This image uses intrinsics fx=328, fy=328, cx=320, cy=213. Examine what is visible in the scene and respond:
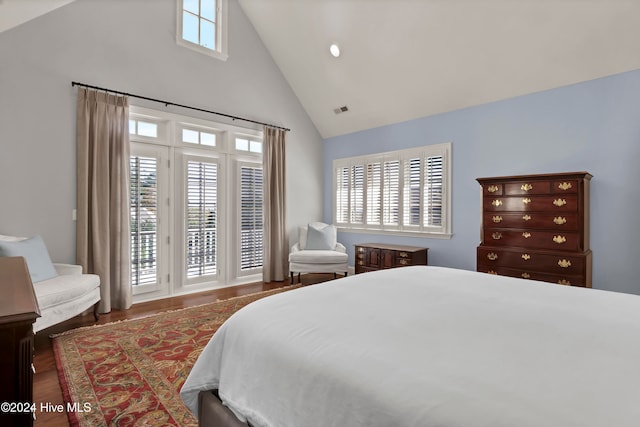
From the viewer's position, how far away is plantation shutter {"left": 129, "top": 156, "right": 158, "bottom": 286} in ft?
13.3

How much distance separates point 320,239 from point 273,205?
0.95 m

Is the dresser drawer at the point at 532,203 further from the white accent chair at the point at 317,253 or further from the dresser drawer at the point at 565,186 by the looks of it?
the white accent chair at the point at 317,253

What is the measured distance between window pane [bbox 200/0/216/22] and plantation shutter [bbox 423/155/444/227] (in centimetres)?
376

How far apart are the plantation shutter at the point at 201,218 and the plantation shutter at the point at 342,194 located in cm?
221

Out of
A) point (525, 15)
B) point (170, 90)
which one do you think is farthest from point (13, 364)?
point (525, 15)

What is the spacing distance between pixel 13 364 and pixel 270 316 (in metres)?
0.80

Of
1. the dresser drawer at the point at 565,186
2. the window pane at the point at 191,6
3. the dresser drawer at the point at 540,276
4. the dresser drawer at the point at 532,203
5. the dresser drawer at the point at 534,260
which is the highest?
the window pane at the point at 191,6

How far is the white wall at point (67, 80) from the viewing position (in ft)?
10.7

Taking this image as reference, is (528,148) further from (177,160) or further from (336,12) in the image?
(177,160)

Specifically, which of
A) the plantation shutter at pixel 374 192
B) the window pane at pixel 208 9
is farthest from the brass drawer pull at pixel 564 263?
the window pane at pixel 208 9

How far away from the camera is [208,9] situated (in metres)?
4.76

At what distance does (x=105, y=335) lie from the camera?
296 centimetres

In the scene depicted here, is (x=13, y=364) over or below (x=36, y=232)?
below

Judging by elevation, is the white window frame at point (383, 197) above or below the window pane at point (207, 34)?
below
